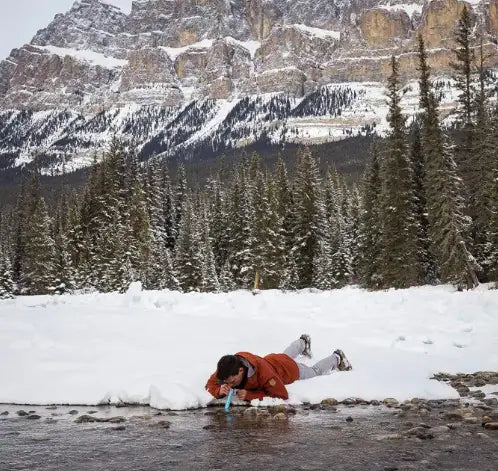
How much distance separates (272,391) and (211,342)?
3.11 metres

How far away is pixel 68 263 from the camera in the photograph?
152 feet

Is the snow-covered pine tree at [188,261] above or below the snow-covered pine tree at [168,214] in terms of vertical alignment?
below

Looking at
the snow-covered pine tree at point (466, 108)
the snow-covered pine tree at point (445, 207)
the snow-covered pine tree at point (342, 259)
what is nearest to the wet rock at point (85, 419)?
the snow-covered pine tree at point (445, 207)

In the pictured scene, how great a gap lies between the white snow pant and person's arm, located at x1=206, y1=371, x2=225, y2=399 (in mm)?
1444

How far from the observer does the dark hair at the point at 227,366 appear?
6582 mm

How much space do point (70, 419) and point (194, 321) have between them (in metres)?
5.45

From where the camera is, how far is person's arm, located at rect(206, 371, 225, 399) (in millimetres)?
6996

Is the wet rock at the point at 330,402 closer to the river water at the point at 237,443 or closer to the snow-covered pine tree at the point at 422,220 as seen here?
the river water at the point at 237,443

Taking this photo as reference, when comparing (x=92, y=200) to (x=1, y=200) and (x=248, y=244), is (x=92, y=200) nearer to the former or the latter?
(x=248, y=244)

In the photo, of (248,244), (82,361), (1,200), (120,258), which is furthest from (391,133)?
(1,200)

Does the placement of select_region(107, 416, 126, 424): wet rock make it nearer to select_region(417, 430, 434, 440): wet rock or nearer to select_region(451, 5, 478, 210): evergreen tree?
select_region(417, 430, 434, 440): wet rock

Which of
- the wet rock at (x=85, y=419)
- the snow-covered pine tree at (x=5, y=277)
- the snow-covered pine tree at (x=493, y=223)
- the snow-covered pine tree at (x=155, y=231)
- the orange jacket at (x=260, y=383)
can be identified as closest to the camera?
the wet rock at (x=85, y=419)

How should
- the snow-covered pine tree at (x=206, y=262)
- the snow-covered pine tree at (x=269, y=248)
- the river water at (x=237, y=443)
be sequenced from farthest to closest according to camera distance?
the snow-covered pine tree at (x=206, y=262) < the snow-covered pine tree at (x=269, y=248) < the river water at (x=237, y=443)

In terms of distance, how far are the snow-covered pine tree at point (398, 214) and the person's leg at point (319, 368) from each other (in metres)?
24.3
